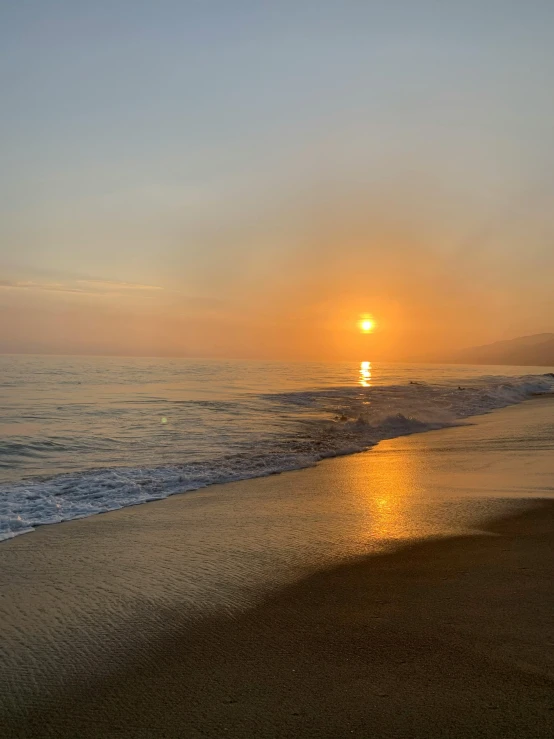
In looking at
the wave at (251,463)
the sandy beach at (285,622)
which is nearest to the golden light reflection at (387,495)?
the sandy beach at (285,622)

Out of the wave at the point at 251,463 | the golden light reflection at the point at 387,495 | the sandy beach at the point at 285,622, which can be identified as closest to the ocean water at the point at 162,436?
the wave at the point at 251,463

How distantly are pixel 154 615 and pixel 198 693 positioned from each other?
51.7 inches

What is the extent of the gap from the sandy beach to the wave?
2.75 ft

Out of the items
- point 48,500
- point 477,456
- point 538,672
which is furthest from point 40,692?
point 477,456

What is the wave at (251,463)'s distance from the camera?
28.7 feet

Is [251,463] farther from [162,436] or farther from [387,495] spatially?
[162,436]

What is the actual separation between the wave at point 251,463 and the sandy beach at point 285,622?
839 millimetres

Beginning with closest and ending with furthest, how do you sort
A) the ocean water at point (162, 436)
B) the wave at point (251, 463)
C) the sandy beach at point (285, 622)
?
the sandy beach at point (285, 622), the wave at point (251, 463), the ocean water at point (162, 436)

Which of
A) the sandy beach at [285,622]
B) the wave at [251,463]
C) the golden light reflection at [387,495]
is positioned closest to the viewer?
the sandy beach at [285,622]

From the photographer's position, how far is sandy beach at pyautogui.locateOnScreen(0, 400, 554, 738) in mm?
3285

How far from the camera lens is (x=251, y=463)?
501 inches

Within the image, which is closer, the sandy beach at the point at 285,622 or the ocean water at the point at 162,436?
the sandy beach at the point at 285,622

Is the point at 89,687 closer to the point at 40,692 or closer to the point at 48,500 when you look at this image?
the point at 40,692

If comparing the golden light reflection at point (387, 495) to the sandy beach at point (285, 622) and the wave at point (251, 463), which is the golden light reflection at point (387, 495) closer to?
the sandy beach at point (285, 622)
